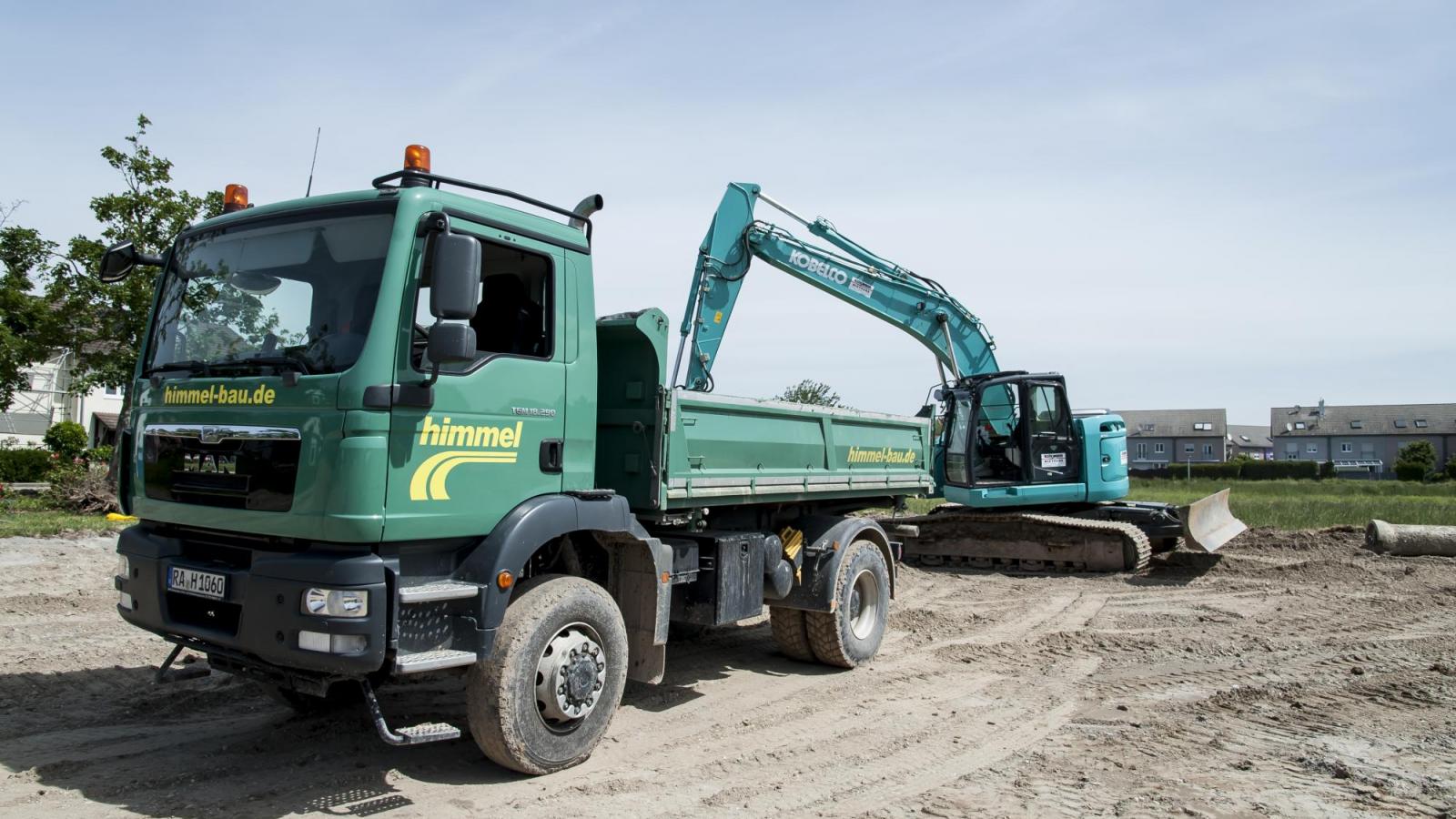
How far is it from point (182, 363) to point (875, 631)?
221 inches

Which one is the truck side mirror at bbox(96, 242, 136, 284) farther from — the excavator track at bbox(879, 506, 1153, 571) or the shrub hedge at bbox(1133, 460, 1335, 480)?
the shrub hedge at bbox(1133, 460, 1335, 480)

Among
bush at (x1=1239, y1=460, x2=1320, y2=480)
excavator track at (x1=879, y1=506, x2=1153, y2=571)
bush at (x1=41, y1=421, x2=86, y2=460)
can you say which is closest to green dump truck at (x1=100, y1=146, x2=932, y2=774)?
excavator track at (x1=879, y1=506, x2=1153, y2=571)

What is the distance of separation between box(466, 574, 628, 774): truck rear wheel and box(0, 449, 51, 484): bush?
22764 millimetres

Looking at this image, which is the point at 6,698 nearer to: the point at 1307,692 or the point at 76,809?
the point at 76,809

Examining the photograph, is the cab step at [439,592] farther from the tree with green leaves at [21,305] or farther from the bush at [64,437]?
the bush at [64,437]

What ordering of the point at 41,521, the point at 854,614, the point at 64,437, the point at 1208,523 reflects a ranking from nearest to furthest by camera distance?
the point at 854,614 → the point at 41,521 → the point at 1208,523 → the point at 64,437

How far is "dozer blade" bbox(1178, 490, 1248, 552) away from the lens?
13312 mm

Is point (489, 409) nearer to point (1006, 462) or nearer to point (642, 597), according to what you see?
point (642, 597)

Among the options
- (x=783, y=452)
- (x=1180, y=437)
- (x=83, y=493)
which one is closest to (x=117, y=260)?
(x=783, y=452)

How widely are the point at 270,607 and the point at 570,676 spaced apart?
1472 millimetres

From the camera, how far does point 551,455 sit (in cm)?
525

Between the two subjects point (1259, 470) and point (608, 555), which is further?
point (1259, 470)

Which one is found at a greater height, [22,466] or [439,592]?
[22,466]

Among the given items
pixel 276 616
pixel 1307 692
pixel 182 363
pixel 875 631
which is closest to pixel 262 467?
pixel 276 616
